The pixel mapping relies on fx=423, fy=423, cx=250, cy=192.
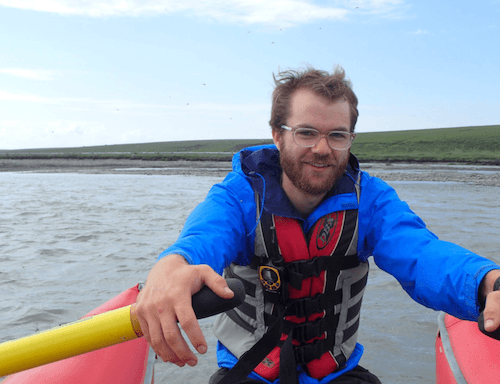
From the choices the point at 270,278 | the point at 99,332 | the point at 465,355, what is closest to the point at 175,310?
the point at 99,332

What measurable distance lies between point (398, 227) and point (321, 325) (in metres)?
0.62

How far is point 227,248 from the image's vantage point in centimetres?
171

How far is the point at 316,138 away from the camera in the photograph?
1.93 m

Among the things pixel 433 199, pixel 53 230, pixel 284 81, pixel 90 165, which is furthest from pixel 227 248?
pixel 90 165

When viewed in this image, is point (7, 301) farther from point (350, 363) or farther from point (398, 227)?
point (398, 227)

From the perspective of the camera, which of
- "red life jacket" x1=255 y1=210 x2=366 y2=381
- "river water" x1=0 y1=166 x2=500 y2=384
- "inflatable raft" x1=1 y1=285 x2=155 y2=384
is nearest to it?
"red life jacket" x1=255 y1=210 x2=366 y2=381

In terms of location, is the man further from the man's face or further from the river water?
the river water

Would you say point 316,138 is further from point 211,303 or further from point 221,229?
point 211,303

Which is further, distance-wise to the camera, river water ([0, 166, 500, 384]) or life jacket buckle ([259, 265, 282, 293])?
river water ([0, 166, 500, 384])

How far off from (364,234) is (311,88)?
0.74 metres

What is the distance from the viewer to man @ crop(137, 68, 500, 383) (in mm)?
1862

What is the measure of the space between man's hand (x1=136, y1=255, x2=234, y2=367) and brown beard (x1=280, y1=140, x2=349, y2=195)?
97 cm

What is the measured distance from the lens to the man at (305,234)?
186 cm

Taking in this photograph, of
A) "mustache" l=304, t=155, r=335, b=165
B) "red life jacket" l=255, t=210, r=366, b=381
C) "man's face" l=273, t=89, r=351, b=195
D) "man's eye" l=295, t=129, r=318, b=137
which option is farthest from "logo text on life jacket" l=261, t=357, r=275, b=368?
"man's eye" l=295, t=129, r=318, b=137
